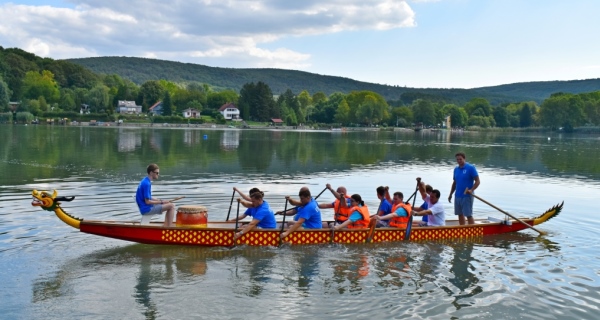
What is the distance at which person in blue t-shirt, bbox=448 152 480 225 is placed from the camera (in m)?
16.8

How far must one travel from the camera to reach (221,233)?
14383 mm

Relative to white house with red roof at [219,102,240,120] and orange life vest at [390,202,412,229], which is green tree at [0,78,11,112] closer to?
white house with red roof at [219,102,240,120]

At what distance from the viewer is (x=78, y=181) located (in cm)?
2702

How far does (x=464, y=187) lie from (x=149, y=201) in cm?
942

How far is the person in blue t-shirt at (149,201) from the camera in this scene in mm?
14273

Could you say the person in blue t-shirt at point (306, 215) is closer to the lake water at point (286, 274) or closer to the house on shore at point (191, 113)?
the lake water at point (286, 274)

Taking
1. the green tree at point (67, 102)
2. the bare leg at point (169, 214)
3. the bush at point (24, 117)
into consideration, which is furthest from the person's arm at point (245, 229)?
the green tree at point (67, 102)

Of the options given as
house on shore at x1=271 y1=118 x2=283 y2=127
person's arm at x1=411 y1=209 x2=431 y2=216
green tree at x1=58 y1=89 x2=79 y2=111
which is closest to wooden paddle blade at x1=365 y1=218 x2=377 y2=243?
person's arm at x1=411 y1=209 x2=431 y2=216

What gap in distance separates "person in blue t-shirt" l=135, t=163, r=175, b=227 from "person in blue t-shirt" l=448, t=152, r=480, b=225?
8.69 meters

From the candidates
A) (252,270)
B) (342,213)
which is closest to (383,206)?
(342,213)

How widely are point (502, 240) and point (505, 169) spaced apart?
24622 millimetres

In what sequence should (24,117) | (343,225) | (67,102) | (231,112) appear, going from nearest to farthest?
1. (343,225)
2. (24,117)
3. (67,102)
4. (231,112)

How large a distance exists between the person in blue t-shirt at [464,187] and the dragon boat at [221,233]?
0.61 m

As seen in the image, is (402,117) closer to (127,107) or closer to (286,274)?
(127,107)
